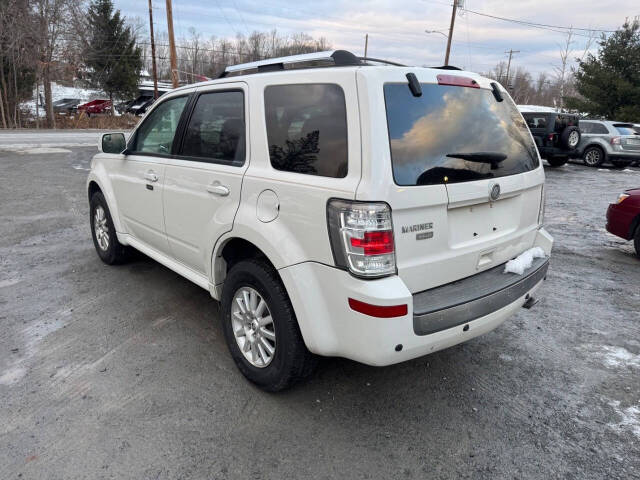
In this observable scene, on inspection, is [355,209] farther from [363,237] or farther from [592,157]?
[592,157]

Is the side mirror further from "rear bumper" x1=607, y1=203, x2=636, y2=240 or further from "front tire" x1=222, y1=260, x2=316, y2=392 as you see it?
"rear bumper" x1=607, y1=203, x2=636, y2=240

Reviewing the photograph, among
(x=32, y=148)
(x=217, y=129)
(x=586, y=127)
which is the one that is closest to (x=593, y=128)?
(x=586, y=127)

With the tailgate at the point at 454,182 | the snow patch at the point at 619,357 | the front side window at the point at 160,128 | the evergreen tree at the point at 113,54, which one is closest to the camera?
the tailgate at the point at 454,182

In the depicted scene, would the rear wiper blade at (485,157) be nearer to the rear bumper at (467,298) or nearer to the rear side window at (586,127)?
the rear bumper at (467,298)

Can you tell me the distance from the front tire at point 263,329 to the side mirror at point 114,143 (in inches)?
89.4

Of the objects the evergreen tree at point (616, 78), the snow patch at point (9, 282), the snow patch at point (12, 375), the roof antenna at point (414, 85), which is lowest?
the snow patch at point (12, 375)

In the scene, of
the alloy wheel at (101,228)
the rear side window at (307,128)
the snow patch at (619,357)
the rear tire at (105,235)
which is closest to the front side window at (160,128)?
the rear tire at (105,235)

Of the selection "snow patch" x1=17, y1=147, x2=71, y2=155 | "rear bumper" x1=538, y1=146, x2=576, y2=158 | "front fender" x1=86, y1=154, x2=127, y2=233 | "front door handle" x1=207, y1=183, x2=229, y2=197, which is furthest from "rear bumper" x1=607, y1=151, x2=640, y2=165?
"snow patch" x1=17, y1=147, x2=71, y2=155

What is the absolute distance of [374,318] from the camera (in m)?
2.24

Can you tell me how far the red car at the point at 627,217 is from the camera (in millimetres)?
5793

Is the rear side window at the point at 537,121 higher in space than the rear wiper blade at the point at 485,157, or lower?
higher

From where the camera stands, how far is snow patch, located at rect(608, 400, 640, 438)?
2.68 metres

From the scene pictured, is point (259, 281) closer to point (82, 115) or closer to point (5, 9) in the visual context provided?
point (5, 9)

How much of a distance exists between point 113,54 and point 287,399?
4372cm
